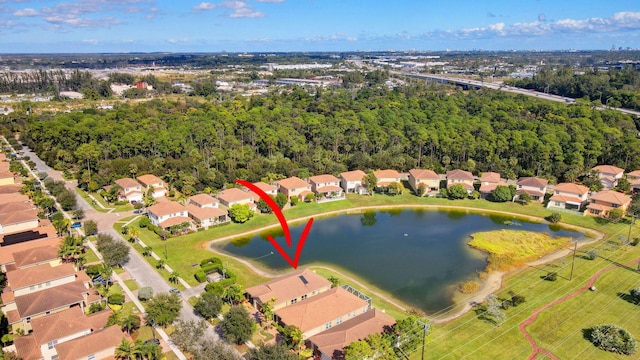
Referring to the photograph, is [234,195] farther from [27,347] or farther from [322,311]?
[27,347]

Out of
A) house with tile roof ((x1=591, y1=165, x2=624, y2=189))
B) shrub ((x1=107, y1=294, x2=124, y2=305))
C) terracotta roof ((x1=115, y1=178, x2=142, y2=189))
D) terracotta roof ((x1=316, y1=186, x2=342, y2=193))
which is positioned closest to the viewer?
shrub ((x1=107, y1=294, x2=124, y2=305))

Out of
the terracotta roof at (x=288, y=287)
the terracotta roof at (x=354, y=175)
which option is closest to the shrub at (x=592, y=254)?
the terracotta roof at (x=288, y=287)

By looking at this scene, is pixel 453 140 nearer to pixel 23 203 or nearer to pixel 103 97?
pixel 23 203

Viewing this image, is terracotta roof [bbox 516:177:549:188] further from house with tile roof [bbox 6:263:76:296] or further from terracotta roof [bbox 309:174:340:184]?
house with tile roof [bbox 6:263:76:296]

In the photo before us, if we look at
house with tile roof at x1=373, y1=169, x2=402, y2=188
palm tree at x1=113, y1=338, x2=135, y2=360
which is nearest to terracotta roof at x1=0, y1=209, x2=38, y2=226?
palm tree at x1=113, y1=338, x2=135, y2=360

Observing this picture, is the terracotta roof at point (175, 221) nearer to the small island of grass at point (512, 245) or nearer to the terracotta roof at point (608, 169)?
the small island of grass at point (512, 245)

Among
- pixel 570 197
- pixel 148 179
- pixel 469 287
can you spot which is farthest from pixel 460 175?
pixel 148 179
